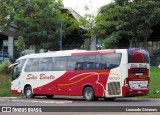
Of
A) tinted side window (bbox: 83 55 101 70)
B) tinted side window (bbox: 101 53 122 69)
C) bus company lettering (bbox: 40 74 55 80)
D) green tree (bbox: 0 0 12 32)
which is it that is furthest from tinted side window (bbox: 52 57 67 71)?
green tree (bbox: 0 0 12 32)

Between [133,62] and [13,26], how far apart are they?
33.0 meters

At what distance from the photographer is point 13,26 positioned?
54.5m

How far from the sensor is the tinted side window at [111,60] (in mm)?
23844

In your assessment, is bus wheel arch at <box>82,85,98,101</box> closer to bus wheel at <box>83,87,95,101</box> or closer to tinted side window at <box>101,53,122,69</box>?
bus wheel at <box>83,87,95,101</box>

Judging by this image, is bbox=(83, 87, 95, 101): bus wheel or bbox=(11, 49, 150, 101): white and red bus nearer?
bbox=(11, 49, 150, 101): white and red bus

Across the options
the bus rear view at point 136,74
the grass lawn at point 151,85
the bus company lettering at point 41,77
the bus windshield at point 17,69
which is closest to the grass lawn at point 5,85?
the grass lawn at point 151,85

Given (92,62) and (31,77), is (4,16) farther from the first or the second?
(92,62)

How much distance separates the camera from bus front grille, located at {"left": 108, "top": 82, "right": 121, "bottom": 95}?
24.0m

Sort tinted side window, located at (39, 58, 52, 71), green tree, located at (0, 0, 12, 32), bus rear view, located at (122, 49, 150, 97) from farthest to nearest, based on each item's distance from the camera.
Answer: green tree, located at (0, 0, 12, 32)
tinted side window, located at (39, 58, 52, 71)
bus rear view, located at (122, 49, 150, 97)

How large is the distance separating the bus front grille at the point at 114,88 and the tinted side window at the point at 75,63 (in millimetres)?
2468

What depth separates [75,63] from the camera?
85.7 ft

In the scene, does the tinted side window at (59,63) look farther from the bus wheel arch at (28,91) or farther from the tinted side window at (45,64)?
the bus wheel arch at (28,91)

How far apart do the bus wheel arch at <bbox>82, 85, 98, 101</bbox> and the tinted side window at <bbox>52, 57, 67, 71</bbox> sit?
2.09m

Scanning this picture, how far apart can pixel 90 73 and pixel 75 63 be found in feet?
4.65
